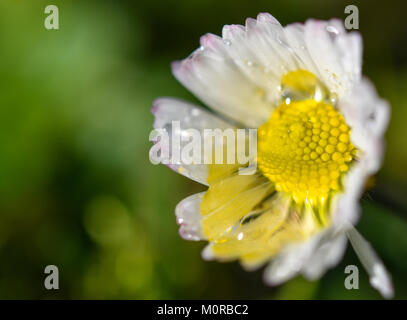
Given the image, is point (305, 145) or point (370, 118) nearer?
point (370, 118)

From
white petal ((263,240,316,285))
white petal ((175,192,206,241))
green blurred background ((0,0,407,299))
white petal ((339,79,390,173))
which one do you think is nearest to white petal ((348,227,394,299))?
white petal ((263,240,316,285))

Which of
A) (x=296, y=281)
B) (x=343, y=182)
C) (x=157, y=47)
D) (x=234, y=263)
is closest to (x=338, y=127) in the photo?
(x=343, y=182)

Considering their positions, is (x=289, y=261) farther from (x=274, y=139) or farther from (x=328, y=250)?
(x=274, y=139)

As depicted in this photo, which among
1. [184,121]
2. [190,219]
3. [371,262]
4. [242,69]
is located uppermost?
[242,69]

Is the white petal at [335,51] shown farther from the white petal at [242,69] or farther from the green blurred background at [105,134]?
the green blurred background at [105,134]

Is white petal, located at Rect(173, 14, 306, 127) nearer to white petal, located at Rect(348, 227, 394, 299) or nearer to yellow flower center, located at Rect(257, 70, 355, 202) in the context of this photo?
yellow flower center, located at Rect(257, 70, 355, 202)

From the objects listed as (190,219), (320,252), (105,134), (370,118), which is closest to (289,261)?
(320,252)

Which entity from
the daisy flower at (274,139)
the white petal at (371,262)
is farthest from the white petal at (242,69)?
the white petal at (371,262)
